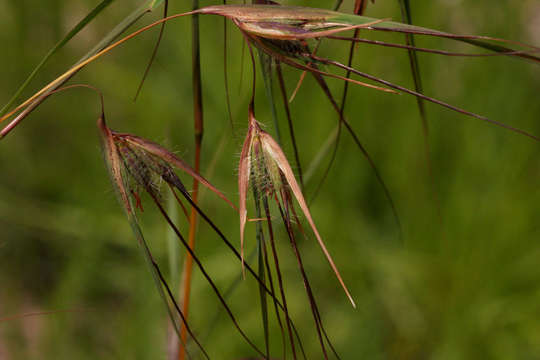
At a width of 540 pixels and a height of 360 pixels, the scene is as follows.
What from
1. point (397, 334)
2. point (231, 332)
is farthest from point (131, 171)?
point (397, 334)

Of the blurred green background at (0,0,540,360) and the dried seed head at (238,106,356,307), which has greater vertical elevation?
the dried seed head at (238,106,356,307)

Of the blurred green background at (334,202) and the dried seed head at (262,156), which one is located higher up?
the dried seed head at (262,156)

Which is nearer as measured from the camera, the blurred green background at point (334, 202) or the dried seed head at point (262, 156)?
the dried seed head at point (262, 156)

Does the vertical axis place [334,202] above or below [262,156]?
below

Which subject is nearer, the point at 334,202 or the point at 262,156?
the point at 262,156

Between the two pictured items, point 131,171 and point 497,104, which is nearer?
point 131,171

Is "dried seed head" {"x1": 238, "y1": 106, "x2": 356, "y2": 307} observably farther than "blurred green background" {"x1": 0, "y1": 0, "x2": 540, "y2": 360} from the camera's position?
No

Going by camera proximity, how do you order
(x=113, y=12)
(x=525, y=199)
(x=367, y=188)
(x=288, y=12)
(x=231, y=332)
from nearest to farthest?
(x=288, y=12)
(x=231, y=332)
(x=525, y=199)
(x=367, y=188)
(x=113, y=12)

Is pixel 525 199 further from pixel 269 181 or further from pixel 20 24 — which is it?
pixel 20 24
